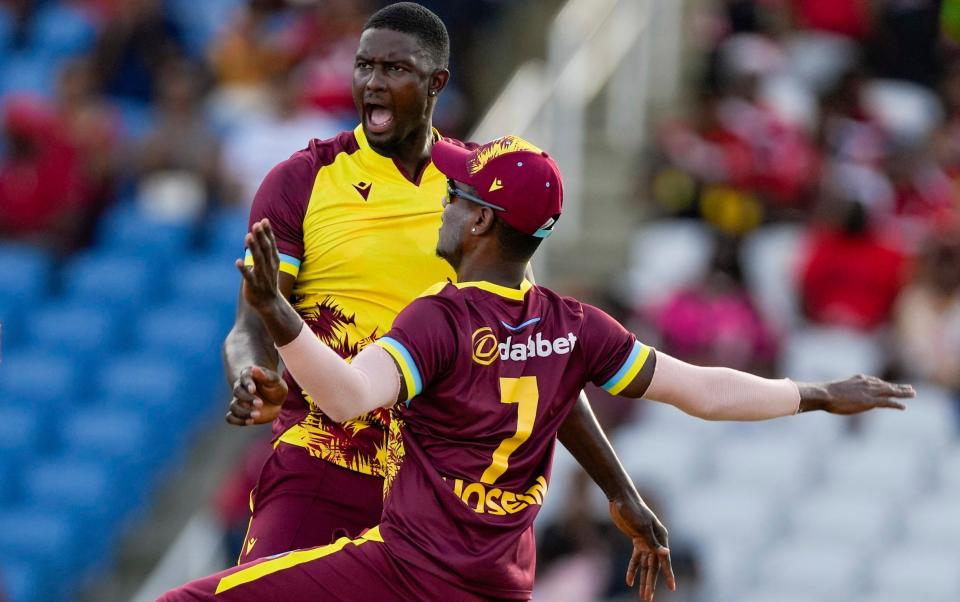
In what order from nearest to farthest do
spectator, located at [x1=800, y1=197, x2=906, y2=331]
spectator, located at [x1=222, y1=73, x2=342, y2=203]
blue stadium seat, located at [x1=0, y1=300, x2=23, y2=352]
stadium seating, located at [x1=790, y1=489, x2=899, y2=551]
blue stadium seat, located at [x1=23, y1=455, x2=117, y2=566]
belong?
1. stadium seating, located at [x1=790, y1=489, x2=899, y2=551]
2. spectator, located at [x1=800, y1=197, x2=906, y2=331]
3. blue stadium seat, located at [x1=23, y1=455, x2=117, y2=566]
4. spectator, located at [x1=222, y1=73, x2=342, y2=203]
5. blue stadium seat, located at [x1=0, y1=300, x2=23, y2=352]

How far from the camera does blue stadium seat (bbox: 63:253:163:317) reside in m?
11.8

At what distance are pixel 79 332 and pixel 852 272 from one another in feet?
16.1

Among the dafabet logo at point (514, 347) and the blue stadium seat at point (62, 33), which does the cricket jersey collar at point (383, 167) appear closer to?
the dafabet logo at point (514, 347)

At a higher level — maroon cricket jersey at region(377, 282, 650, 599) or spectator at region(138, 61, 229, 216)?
spectator at region(138, 61, 229, 216)

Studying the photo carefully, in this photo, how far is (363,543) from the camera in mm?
4758

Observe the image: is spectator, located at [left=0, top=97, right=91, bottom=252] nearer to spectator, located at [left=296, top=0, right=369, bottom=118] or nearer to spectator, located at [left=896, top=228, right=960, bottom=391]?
spectator, located at [left=296, top=0, right=369, bottom=118]

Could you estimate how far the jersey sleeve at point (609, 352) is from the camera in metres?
4.93

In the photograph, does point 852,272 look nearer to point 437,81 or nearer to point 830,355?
point 830,355

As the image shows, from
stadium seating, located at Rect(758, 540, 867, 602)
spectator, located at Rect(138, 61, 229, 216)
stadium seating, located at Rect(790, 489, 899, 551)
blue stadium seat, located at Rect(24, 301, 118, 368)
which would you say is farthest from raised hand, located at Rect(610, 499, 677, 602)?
spectator, located at Rect(138, 61, 229, 216)

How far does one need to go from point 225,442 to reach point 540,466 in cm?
665

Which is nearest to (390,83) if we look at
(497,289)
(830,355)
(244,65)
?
(497,289)

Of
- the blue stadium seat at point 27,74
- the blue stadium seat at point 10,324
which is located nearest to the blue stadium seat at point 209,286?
the blue stadium seat at point 10,324

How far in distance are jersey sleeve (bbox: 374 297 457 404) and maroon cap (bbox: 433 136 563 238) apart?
342 millimetres

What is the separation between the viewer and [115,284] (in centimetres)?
1190
